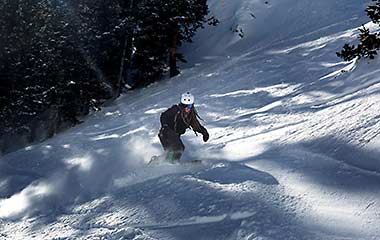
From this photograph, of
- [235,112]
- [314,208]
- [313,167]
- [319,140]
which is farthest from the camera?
[235,112]

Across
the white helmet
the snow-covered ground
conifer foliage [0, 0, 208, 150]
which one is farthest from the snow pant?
conifer foliage [0, 0, 208, 150]

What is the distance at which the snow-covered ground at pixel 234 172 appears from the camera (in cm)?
613

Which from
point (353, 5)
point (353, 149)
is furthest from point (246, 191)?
point (353, 5)

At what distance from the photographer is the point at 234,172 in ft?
26.5

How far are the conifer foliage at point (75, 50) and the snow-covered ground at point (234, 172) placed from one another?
503cm

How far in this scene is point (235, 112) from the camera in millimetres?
14742

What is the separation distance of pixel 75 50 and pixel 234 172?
1820 cm

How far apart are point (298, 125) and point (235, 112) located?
451 cm

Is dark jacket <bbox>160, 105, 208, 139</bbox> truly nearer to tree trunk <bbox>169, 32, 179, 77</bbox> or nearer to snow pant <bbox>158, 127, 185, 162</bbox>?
snow pant <bbox>158, 127, 185, 162</bbox>

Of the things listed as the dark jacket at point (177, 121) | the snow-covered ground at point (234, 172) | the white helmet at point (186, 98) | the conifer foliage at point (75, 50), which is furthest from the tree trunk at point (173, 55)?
the white helmet at point (186, 98)

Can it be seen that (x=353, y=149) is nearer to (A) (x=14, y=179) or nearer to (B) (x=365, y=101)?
(B) (x=365, y=101)

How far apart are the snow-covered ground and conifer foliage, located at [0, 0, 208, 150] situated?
16.5ft

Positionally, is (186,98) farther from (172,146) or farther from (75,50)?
(75,50)

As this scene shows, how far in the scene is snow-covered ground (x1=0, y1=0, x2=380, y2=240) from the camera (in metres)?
6.13
